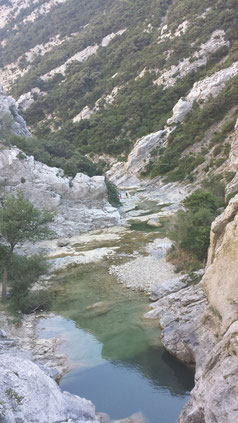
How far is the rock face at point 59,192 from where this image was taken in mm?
34875

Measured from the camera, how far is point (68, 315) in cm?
1769

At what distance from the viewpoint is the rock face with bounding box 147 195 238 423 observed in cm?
902

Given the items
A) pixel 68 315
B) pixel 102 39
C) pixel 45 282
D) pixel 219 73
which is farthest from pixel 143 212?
pixel 102 39

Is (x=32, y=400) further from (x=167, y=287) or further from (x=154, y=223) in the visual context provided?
(x=154, y=223)

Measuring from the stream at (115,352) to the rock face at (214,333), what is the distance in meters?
0.92

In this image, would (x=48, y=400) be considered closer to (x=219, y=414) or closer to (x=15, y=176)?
(x=219, y=414)

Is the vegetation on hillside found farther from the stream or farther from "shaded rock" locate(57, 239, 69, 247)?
"shaded rock" locate(57, 239, 69, 247)

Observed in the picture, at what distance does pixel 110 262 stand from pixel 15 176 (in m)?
15.8

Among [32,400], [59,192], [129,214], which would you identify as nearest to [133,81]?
[129,214]

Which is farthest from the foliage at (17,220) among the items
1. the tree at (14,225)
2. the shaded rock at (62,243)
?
the shaded rock at (62,243)

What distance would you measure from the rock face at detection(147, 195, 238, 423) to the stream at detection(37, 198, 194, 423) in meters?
0.92

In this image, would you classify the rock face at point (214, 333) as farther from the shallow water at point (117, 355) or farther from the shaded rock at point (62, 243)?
the shaded rock at point (62, 243)

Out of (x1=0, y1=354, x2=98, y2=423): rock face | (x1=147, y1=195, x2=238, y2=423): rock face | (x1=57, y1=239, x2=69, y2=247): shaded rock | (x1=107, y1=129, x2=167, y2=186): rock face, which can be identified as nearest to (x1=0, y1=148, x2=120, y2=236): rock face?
(x1=57, y1=239, x2=69, y2=247): shaded rock

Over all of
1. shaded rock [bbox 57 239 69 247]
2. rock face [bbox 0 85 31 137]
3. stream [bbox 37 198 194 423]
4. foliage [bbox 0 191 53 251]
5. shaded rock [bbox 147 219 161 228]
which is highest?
rock face [bbox 0 85 31 137]
